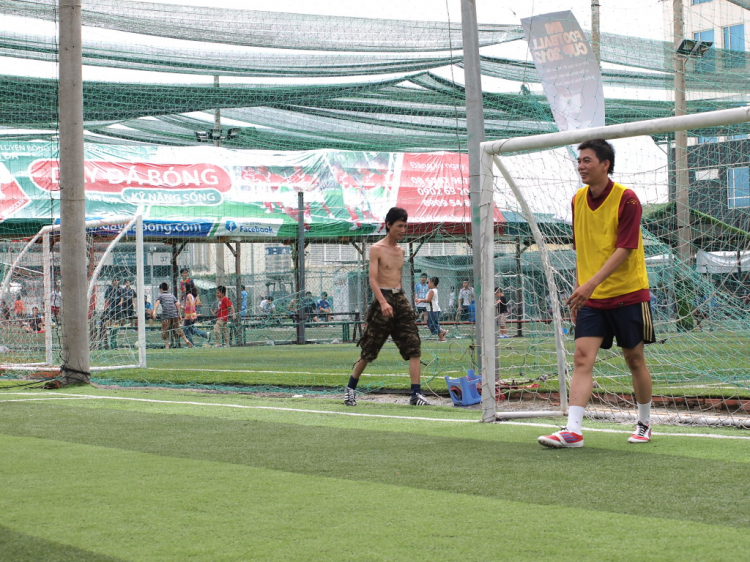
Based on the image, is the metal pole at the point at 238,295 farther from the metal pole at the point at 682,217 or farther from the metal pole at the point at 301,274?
the metal pole at the point at 682,217

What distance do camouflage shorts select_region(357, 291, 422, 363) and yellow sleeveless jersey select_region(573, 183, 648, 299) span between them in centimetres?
324

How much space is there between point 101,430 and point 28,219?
14.5 m

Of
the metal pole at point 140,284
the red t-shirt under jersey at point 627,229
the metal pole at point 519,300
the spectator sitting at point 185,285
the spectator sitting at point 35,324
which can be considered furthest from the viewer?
the spectator sitting at point 185,285

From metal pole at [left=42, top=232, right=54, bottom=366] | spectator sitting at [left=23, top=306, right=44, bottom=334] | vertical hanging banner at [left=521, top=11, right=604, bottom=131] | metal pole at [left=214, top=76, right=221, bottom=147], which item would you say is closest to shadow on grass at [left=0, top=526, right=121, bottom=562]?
vertical hanging banner at [left=521, top=11, right=604, bottom=131]

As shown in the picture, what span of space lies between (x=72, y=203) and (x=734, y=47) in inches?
378

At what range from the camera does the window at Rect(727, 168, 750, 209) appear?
30.9ft

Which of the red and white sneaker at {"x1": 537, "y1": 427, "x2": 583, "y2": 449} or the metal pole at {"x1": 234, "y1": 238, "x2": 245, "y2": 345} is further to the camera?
the metal pole at {"x1": 234, "y1": 238, "x2": 245, "y2": 345}

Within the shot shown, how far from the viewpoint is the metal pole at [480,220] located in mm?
7141

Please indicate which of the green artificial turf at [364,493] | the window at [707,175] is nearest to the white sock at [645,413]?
the green artificial turf at [364,493]

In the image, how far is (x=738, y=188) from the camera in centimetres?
962

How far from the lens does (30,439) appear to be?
6.59 meters

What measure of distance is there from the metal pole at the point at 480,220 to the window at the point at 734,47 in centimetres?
539

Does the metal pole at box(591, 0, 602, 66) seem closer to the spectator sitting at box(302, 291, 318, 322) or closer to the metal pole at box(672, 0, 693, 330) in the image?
the metal pole at box(672, 0, 693, 330)

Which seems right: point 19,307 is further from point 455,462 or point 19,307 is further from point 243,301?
point 455,462
